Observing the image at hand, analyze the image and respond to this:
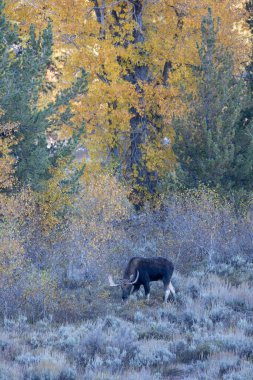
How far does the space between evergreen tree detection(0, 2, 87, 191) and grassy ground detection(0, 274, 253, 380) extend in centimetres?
346

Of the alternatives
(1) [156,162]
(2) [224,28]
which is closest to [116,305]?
(1) [156,162]

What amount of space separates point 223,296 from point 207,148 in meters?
5.79

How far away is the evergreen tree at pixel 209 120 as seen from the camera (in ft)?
64.2

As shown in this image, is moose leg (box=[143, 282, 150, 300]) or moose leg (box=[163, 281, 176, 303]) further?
moose leg (box=[143, 282, 150, 300])

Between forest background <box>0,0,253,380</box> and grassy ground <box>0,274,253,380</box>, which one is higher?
forest background <box>0,0,253,380</box>

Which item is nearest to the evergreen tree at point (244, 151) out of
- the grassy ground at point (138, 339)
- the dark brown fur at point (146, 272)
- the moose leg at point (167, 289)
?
the grassy ground at point (138, 339)

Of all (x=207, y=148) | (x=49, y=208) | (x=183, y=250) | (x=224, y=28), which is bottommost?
(x=183, y=250)

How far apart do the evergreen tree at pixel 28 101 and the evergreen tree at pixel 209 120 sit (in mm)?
3335

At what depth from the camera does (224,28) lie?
24000mm

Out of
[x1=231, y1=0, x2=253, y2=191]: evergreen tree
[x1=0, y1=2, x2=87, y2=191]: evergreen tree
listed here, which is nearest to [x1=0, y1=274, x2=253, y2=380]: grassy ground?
[x1=0, y1=2, x2=87, y2=191]: evergreen tree

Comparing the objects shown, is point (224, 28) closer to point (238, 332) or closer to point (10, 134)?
point (10, 134)

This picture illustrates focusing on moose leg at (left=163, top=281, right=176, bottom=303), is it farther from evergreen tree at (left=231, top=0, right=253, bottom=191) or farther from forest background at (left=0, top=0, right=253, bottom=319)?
evergreen tree at (left=231, top=0, right=253, bottom=191)

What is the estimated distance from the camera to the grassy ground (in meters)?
10.2

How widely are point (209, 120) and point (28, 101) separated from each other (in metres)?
5.28
